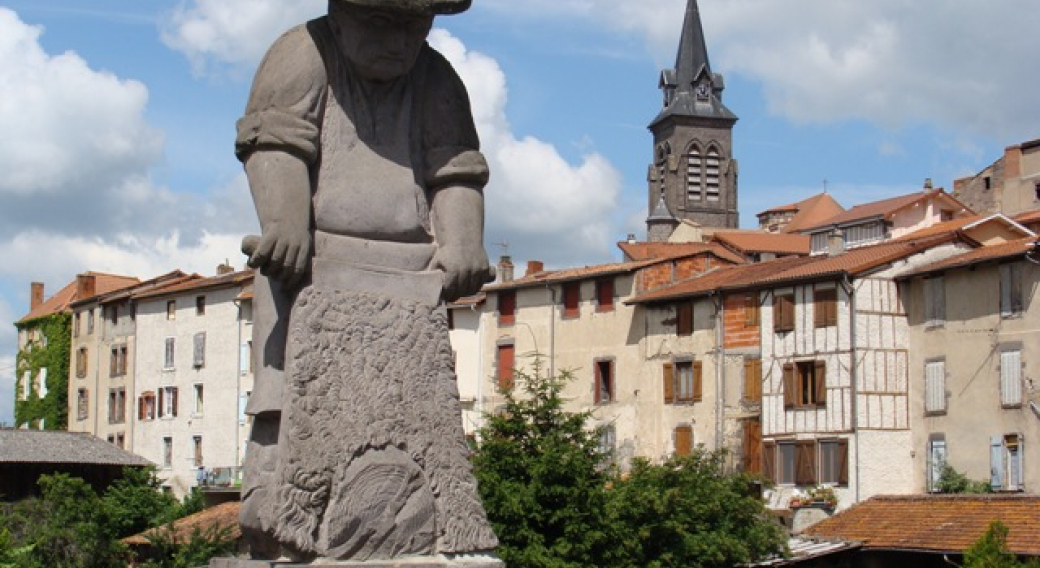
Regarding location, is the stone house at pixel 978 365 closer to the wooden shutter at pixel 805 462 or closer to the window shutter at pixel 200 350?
the wooden shutter at pixel 805 462

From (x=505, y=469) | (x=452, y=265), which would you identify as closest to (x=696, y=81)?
(x=505, y=469)

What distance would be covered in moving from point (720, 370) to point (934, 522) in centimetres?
1569

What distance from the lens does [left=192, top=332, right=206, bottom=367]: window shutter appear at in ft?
245

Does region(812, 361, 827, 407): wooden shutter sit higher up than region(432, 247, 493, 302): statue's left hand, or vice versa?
region(812, 361, 827, 407): wooden shutter

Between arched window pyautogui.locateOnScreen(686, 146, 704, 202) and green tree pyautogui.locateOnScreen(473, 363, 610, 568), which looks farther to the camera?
arched window pyautogui.locateOnScreen(686, 146, 704, 202)

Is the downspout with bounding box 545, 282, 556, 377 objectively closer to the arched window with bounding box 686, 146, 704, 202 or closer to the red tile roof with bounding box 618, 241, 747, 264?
the red tile roof with bounding box 618, 241, 747, 264

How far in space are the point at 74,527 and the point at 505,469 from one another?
906 centimetres

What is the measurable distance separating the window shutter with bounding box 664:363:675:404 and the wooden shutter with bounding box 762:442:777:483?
17.5 ft

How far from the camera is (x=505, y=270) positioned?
7100 centimetres

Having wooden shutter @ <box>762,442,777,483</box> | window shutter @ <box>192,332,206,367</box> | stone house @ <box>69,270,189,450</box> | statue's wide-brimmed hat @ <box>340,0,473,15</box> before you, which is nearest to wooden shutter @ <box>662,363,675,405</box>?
wooden shutter @ <box>762,442,777,483</box>

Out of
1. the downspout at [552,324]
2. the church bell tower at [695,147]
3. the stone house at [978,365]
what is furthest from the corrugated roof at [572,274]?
the church bell tower at [695,147]

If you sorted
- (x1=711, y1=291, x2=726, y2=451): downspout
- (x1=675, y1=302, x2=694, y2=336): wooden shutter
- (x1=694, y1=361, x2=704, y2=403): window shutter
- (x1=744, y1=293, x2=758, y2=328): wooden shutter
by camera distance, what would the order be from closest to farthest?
1. (x1=744, y1=293, x2=758, y2=328): wooden shutter
2. (x1=711, y1=291, x2=726, y2=451): downspout
3. (x1=694, y1=361, x2=704, y2=403): window shutter
4. (x1=675, y1=302, x2=694, y2=336): wooden shutter

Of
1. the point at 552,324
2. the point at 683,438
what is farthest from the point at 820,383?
the point at 552,324

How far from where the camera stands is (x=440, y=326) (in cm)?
794
